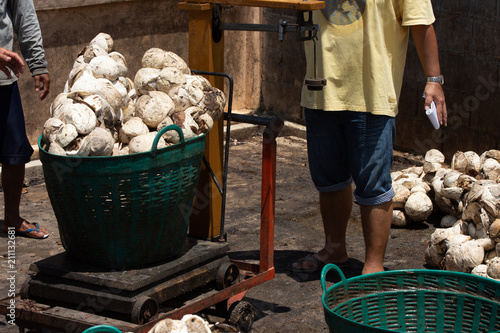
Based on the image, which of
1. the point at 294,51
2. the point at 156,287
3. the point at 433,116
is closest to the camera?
the point at 156,287

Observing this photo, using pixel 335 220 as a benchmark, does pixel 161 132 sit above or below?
above

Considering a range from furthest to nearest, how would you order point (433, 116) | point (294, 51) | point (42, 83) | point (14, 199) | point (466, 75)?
point (294, 51) → point (466, 75) → point (14, 199) → point (42, 83) → point (433, 116)

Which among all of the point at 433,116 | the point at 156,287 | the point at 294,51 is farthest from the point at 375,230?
the point at 294,51

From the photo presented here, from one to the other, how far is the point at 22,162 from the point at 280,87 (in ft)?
12.2

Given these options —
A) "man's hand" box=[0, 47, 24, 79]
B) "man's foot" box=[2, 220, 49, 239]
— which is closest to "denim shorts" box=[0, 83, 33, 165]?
"man's foot" box=[2, 220, 49, 239]

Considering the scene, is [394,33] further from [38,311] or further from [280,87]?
[280,87]

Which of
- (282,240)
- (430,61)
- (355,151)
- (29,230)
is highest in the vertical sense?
(430,61)

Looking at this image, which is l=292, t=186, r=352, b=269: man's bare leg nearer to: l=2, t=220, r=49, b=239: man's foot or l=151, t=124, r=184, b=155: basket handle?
l=151, t=124, r=184, b=155: basket handle

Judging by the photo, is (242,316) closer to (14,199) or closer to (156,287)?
(156,287)

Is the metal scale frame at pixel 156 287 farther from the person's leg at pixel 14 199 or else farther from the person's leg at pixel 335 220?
the person's leg at pixel 14 199

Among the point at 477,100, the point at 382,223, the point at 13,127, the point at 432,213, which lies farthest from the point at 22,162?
the point at 477,100

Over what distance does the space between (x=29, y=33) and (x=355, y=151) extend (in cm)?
229

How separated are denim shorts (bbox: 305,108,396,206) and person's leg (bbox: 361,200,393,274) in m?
0.05

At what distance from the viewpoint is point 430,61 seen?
153 inches
